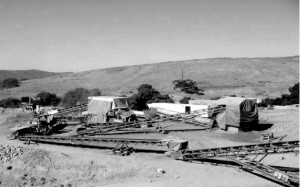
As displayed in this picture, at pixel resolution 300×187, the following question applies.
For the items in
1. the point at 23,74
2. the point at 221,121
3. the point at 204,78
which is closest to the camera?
the point at 221,121

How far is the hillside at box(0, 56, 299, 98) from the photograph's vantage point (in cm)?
6750

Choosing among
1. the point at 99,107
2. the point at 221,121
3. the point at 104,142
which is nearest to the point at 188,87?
the point at 221,121

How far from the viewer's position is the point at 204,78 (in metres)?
80.5

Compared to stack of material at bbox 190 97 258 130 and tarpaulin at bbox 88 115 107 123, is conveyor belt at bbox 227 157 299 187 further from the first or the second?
tarpaulin at bbox 88 115 107 123

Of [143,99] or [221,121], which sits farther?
[143,99]

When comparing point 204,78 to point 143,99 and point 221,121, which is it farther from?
point 221,121

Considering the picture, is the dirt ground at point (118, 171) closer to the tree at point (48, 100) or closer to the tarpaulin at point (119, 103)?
the tarpaulin at point (119, 103)

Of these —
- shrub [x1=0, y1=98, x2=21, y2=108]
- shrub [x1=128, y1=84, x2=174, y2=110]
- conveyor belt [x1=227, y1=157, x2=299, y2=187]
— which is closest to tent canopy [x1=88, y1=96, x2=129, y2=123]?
shrub [x1=128, y1=84, x2=174, y2=110]

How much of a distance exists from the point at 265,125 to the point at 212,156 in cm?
1541

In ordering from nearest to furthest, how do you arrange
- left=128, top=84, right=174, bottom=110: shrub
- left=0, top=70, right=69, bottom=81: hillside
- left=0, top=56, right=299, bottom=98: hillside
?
left=128, top=84, right=174, bottom=110: shrub
left=0, top=56, right=299, bottom=98: hillside
left=0, top=70, right=69, bottom=81: hillside

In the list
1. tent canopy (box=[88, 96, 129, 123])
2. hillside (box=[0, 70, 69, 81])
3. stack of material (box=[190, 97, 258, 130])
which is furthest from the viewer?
hillside (box=[0, 70, 69, 81])

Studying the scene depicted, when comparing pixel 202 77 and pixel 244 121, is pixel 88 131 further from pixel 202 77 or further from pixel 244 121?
pixel 202 77

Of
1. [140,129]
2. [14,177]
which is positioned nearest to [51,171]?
[14,177]

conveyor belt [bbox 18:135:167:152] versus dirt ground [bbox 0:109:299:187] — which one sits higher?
conveyor belt [bbox 18:135:167:152]
